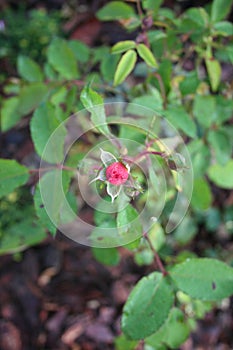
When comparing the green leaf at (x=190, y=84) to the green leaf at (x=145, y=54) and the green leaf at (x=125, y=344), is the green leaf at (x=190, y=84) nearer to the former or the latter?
the green leaf at (x=145, y=54)

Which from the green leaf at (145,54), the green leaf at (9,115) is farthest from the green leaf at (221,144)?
the green leaf at (9,115)

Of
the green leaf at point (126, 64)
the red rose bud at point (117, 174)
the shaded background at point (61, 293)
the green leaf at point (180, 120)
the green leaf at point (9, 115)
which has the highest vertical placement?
the red rose bud at point (117, 174)

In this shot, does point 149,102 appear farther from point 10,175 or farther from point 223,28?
point 10,175

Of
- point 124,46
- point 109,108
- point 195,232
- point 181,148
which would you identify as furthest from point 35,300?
point 124,46

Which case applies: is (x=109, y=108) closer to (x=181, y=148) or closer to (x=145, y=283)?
(x=181, y=148)

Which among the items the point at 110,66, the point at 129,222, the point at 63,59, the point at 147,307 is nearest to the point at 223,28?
the point at 110,66

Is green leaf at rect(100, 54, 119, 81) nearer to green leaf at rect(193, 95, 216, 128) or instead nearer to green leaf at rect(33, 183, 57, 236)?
green leaf at rect(193, 95, 216, 128)

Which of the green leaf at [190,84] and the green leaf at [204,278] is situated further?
the green leaf at [190,84]
